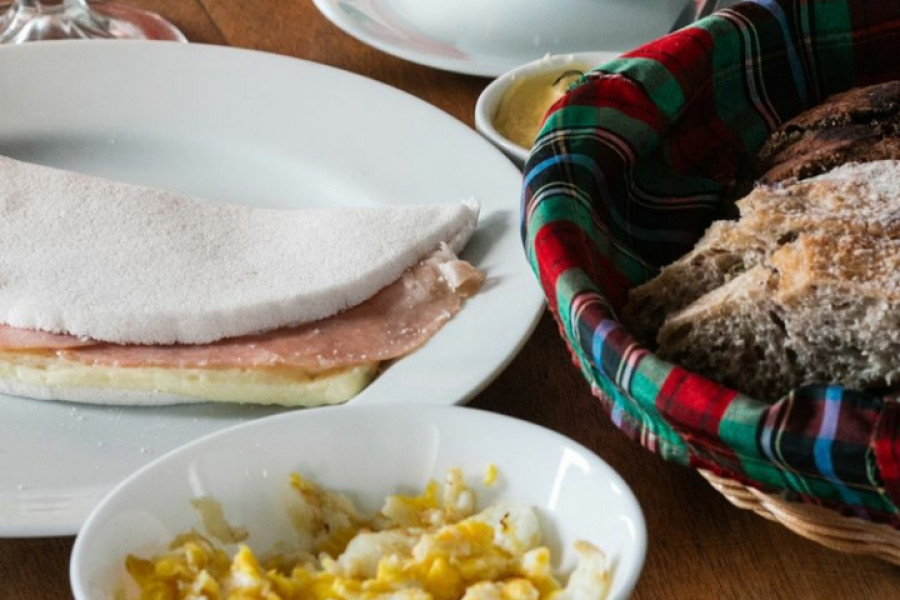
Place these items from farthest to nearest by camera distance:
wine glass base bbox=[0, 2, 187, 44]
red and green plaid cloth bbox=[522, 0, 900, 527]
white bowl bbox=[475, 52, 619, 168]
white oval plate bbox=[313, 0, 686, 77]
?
wine glass base bbox=[0, 2, 187, 44], white oval plate bbox=[313, 0, 686, 77], white bowl bbox=[475, 52, 619, 168], red and green plaid cloth bbox=[522, 0, 900, 527]

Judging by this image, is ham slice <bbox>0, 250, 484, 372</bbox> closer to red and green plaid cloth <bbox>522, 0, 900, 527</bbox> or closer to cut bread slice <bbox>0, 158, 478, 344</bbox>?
cut bread slice <bbox>0, 158, 478, 344</bbox>

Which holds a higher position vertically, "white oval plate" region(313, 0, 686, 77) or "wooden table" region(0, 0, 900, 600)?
"white oval plate" region(313, 0, 686, 77)

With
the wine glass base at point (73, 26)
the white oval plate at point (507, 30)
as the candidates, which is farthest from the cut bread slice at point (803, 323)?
the wine glass base at point (73, 26)

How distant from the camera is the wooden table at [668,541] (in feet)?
2.38

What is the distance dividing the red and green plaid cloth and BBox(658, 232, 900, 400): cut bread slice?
0.03m

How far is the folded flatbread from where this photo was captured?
87 centimetres

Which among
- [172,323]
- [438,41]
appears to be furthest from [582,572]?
[438,41]

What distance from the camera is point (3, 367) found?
0.88 metres

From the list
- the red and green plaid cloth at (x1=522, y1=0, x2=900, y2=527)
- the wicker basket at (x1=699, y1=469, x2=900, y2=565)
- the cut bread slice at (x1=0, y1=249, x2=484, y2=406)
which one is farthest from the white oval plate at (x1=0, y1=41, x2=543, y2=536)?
the wicker basket at (x1=699, y1=469, x2=900, y2=565)

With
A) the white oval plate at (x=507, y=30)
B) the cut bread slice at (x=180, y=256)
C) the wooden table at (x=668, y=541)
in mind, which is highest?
the white oval plate at (x=507, y=30)

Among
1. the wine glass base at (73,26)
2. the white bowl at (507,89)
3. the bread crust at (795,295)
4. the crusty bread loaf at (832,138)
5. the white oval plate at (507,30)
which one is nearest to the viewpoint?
the bread crust at (795,295)

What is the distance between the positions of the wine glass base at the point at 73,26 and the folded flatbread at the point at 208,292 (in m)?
0.46

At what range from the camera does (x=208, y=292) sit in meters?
0.92

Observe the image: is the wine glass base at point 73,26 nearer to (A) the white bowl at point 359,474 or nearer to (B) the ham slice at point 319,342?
(B) the ham slice at point 319,342
